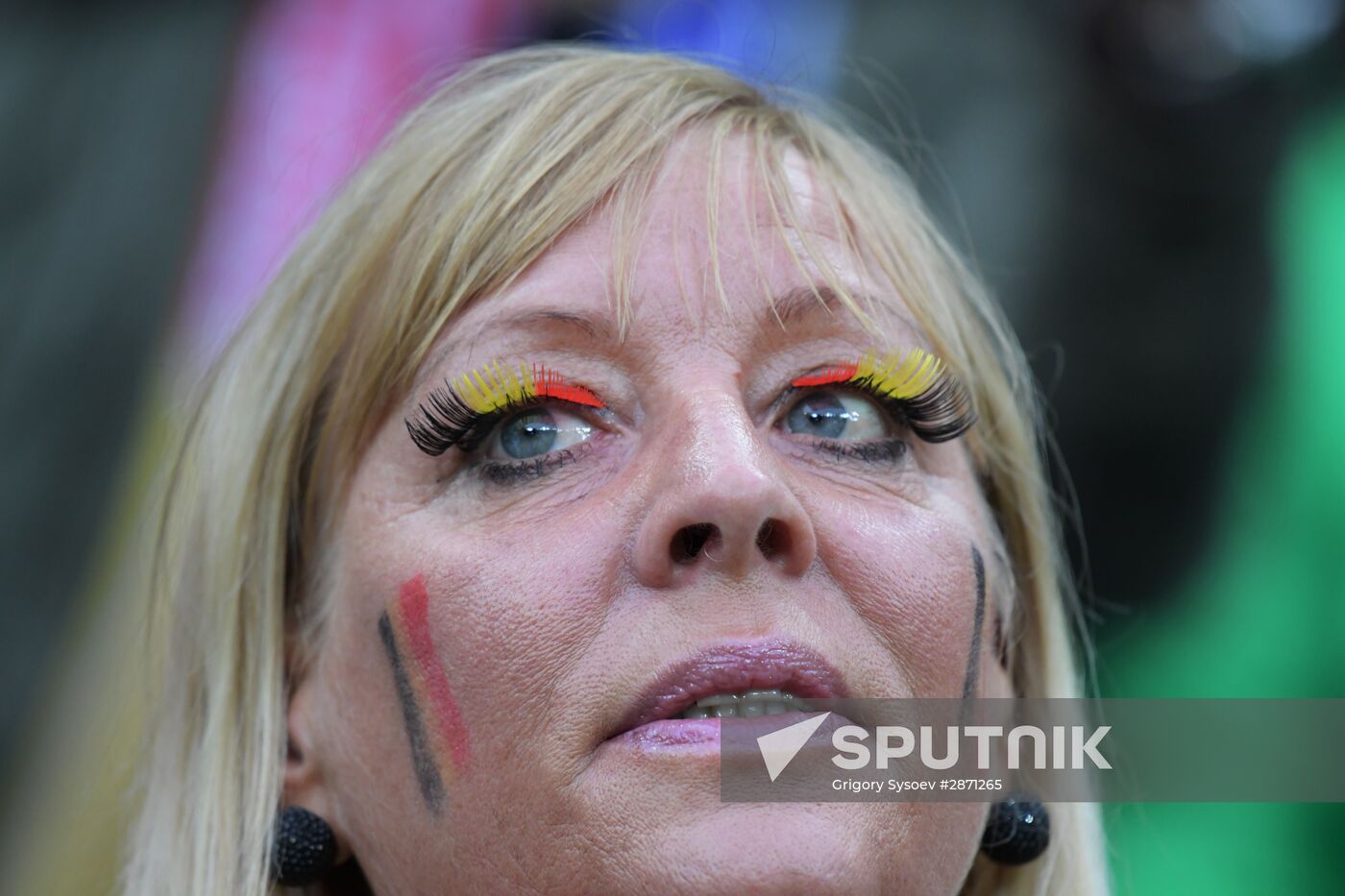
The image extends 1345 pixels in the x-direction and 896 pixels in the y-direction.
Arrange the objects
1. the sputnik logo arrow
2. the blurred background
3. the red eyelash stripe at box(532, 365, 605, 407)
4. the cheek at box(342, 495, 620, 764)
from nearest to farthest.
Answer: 1. the sputnik logo arrow
2. the cheek at box(342, 495, 620, 764)
3. the red eyelash stripe at box(532, 365, 605, 407)
4. the blurred background

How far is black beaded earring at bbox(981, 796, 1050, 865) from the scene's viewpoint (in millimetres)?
2006

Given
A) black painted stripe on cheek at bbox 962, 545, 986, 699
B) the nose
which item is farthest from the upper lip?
black painted stripe on cheek at bbox 962, 545, 986, 699

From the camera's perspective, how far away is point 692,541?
164cm

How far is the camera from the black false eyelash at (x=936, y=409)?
1980mm

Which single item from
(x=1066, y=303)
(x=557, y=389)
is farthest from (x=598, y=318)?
(x=1066, y=303)

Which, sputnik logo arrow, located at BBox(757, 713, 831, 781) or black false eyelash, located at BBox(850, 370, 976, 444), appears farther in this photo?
black false eyelash, located at BBox(850, 370, 976, 444)

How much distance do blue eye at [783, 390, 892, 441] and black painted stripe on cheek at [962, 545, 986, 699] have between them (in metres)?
0.24

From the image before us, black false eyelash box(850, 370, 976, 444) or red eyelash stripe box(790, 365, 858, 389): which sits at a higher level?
black false eyelash box(850, 370, 976, 444)

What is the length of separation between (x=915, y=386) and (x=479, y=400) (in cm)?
66

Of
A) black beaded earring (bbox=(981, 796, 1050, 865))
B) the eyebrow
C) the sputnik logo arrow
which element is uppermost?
the eyebrow

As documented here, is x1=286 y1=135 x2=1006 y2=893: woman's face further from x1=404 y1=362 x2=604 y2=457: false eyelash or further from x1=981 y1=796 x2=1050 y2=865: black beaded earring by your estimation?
x1=981 y1=796 x2=1050 y2=865: black beaded earring

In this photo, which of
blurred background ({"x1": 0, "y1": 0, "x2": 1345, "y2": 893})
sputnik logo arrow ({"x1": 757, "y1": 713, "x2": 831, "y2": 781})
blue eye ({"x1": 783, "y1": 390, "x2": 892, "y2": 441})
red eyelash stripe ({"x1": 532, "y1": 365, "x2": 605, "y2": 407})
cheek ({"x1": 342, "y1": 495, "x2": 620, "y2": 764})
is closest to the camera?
sputnik logo arrow ({"x1": 757, "y1": 713, "x2": 831, "y2": 781})

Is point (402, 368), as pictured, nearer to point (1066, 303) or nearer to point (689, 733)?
Answer: point (689, 733)

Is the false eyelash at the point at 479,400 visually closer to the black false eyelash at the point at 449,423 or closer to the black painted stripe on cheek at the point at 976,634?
the black false eyelash at the point at 449,423
